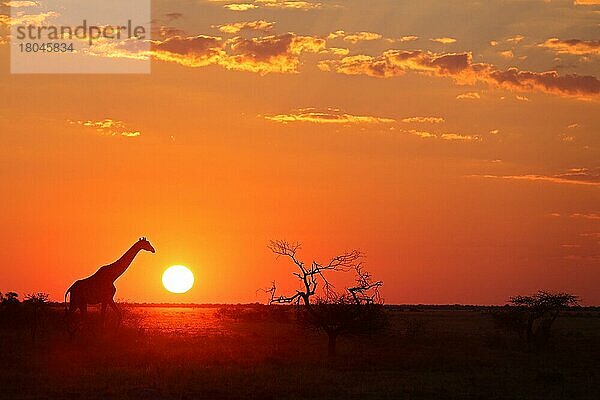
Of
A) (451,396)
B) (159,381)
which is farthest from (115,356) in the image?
(451,396)

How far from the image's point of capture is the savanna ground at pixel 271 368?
2777 centimetres

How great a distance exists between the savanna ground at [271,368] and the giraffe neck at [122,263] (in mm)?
2998

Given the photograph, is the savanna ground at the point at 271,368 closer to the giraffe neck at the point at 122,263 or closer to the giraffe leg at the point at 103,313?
the giraffe leg at the point at 103,313

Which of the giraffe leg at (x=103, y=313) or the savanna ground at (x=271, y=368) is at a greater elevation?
the giraffe leg at (x=103, y=313)

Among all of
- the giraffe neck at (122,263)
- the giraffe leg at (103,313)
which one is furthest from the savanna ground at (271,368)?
the giraffe neck at (122,263)

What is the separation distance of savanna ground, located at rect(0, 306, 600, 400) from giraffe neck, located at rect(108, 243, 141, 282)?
118 inches

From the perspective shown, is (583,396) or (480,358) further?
(480,358)

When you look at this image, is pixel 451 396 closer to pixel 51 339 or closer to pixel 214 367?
pixel 214 367

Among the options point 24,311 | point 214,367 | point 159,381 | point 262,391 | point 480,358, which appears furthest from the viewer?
point 24,311

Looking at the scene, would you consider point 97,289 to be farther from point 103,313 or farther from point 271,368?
point 271,368

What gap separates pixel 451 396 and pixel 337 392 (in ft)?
11.3

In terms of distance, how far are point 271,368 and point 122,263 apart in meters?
10.9

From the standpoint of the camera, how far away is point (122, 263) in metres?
42.2

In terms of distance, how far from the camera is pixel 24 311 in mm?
56438
